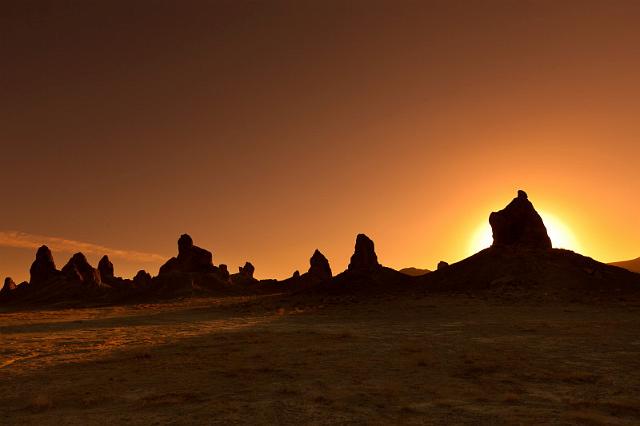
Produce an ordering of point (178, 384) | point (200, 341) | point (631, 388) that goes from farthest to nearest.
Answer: point (200, 341)
point (178, 384)
point (631, 388)

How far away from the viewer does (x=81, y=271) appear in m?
125

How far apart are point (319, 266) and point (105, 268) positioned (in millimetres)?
67528

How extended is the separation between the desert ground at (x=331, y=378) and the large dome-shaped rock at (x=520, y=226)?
44.8 meters

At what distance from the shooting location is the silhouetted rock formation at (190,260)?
400 feet

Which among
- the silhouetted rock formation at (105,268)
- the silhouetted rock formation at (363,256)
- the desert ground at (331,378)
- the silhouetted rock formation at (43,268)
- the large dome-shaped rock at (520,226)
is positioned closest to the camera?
the desert ground at (331,378)

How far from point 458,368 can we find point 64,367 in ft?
45.6

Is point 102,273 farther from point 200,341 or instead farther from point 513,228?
point 200,341

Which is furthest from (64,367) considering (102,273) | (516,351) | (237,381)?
(102,273)

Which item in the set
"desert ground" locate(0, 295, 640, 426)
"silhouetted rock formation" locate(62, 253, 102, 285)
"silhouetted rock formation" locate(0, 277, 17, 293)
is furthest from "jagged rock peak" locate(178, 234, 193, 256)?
"desert ground" locate(0, 295, 640, 426)

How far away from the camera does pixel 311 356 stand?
18.6 metres

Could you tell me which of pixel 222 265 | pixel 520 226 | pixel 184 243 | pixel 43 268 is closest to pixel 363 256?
pixel 520 226

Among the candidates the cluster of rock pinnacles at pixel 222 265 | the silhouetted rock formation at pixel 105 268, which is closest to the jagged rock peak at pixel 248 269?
the cluster of rock pinnacles at pixel 222 265

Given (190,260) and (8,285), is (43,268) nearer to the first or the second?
(8,285)

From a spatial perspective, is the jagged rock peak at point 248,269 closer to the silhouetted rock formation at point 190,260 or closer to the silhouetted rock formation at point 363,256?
the silhouetted rock formation at point 190,260
